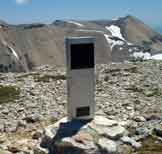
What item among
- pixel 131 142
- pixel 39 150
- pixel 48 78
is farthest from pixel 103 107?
pixel 48 78

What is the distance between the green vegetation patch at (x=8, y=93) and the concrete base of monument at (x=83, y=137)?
1297 centimetres

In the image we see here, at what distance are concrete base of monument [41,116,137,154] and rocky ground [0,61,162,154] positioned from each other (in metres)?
0.16

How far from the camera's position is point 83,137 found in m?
16.3

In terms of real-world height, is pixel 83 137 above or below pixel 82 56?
below

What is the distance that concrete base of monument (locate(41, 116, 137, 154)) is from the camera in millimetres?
16016

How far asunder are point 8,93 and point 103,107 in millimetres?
8973

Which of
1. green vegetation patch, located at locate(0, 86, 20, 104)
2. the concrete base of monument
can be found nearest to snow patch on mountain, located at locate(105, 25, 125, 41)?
green vegetation patch, located at locate(0, 86, 20, 104)

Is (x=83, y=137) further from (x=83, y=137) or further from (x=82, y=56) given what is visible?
(x=82, y=56)

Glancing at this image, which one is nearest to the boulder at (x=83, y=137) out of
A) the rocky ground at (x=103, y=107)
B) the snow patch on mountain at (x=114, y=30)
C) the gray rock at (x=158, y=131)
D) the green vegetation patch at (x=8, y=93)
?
the rocky ground at (x=103, y=107)

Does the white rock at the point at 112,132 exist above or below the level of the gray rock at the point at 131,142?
above

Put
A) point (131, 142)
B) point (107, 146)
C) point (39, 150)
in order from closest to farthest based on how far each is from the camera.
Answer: point (107, 146)
point (39, 150)
point (131, 142)

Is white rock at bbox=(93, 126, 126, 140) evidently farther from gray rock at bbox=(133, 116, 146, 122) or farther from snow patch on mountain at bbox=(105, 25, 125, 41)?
snow patch on mountain at bbox=(105, 25, 125, 41)

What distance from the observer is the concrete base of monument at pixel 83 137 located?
52.5 feet

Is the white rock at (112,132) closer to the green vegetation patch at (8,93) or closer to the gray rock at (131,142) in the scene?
the gray rock at (131,142)
